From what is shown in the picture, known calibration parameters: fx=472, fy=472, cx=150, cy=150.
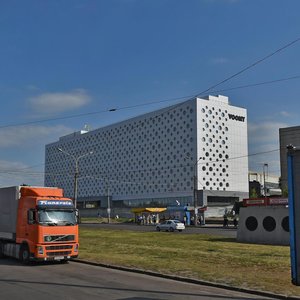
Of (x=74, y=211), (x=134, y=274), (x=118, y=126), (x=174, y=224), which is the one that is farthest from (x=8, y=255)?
(x=118, y=126)

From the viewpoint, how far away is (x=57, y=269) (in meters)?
16.7

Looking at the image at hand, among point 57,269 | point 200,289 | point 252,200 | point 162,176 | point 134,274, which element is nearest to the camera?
point 200,289

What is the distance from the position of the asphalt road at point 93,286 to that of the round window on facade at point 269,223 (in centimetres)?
2001

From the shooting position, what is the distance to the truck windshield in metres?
18.1

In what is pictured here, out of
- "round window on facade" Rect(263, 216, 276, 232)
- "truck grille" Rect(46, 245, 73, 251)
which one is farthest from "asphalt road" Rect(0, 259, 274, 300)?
"round window on facade" Rect(263, 216, 276, 232)

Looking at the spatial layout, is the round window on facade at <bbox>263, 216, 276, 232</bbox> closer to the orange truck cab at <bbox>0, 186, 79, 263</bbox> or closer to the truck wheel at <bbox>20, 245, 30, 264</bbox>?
the orange truck cab at <bbox>0, 186, 79, 263</bbox>

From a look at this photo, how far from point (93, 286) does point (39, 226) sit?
5.88m

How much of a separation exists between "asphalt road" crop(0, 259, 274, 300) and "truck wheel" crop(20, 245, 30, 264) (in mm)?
1575

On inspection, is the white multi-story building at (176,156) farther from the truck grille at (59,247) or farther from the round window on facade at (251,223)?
the truck grille at (59,247)

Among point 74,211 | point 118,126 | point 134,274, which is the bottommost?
point 134,274

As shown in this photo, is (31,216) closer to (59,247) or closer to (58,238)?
(58,238)

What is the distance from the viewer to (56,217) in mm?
18469

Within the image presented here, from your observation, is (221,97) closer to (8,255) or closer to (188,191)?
(188,191)

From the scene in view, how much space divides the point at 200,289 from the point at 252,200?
2460cm
